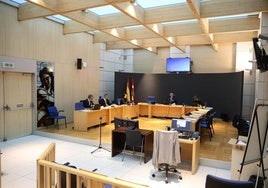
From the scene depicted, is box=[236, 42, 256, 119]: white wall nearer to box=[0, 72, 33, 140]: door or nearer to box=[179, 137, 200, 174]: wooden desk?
box=[179, 137, 200, 174]: wooden desk

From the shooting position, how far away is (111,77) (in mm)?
12297

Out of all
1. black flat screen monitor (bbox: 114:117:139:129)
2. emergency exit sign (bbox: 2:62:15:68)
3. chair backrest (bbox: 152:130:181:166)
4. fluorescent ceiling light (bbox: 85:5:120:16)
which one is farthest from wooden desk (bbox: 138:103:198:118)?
emergency exit sign (bbox: 2:62:15:68)

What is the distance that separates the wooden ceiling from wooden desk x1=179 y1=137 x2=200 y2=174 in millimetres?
3094

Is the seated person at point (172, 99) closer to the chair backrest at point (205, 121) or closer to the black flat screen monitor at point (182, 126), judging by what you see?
the chair backrest at point (205, 121)

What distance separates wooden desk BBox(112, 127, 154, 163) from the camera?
5184mm

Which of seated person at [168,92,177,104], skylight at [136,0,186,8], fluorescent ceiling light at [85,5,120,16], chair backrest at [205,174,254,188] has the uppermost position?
fluorescent ceiling light at [85,5,120,16]

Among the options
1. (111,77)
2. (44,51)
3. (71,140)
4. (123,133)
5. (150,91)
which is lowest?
(71,140)

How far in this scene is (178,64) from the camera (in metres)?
11.6

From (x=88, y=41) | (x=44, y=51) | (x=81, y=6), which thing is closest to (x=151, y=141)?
(x=81, y=6)

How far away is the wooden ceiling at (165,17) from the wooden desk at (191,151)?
122 inches

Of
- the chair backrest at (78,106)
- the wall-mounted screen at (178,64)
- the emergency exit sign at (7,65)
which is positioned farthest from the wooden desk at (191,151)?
the wall-mounted screen at (178,64)

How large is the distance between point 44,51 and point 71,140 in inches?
138

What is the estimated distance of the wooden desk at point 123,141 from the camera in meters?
5.18

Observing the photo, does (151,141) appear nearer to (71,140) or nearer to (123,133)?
(123,133)
